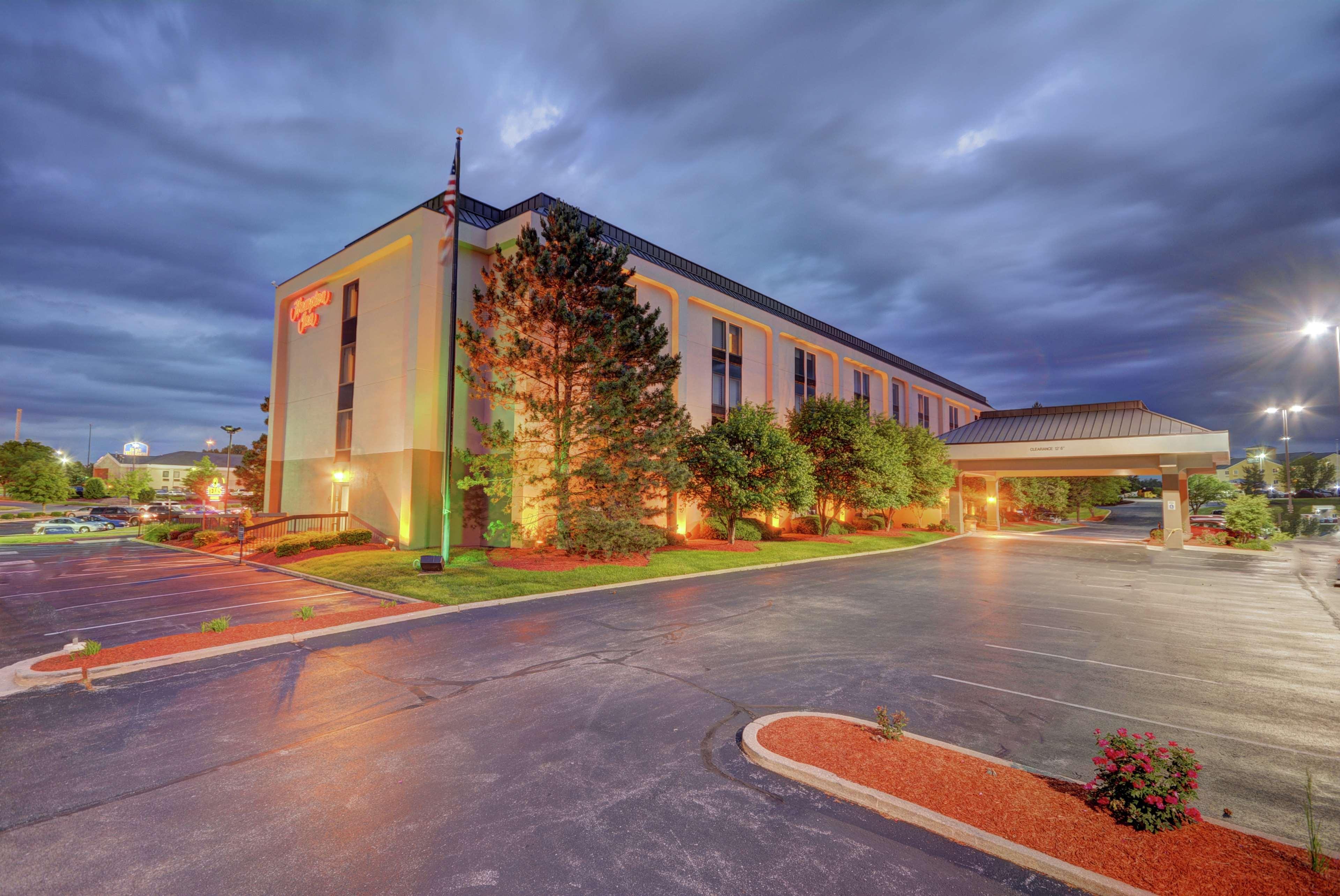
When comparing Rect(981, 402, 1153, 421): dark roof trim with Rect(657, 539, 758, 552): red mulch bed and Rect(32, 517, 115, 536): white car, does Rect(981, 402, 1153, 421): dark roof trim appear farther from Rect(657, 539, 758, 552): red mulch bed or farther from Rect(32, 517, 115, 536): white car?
Rect(32, 517, 115, 536): white car

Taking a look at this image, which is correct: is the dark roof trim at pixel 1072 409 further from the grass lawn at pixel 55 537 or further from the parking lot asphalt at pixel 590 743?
the grass lawn at pixel 55 537

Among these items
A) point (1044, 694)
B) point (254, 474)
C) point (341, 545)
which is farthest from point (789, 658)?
point (254, 474)

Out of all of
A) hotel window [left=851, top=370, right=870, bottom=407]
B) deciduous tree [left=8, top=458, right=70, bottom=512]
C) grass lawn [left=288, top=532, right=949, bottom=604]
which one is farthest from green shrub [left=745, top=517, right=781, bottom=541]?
deciduous tree [left=8, top=458, right=70, bottom=512]

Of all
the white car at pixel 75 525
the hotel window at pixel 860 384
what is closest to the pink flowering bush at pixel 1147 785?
the hotel window at pixel 860 384

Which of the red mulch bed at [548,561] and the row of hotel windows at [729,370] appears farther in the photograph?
the row of hotel windows at [729,370]

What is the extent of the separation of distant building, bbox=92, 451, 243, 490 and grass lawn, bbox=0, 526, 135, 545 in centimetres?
8189

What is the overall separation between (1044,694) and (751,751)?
197 inches

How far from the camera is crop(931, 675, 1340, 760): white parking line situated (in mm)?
6445

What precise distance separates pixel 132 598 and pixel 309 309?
874 inches

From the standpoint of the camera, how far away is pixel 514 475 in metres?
22.6

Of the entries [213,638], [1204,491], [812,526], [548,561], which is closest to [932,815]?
[213,638]

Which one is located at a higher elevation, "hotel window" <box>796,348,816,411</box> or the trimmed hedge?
"hotel window" <box>796,348,816,411</box>

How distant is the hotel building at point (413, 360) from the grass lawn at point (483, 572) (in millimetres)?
4173

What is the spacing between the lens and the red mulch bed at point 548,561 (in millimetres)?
20109
